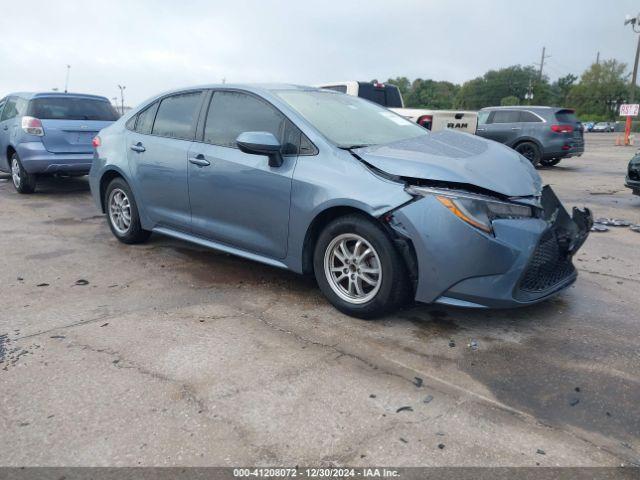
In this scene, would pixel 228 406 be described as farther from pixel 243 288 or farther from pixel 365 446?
pixel 243 288

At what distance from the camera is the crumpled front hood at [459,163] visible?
11.3 ft

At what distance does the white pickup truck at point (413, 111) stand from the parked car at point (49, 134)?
5508 mm

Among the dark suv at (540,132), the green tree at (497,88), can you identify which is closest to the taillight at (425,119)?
the dark suv at (540,132)

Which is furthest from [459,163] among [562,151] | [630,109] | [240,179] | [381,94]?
[630,109]

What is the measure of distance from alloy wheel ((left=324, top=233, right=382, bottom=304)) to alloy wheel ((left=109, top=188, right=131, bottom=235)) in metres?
2.68

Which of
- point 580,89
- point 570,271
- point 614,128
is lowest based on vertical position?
point 570,271

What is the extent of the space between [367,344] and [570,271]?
1.68m

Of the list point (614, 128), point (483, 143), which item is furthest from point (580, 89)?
point (483, 143)

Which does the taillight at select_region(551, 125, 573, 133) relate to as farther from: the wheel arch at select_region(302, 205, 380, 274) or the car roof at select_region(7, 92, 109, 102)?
the wheel arch at select_region(302, 205, 380, 274)

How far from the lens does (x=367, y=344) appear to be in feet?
11.2

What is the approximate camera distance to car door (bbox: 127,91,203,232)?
479cm

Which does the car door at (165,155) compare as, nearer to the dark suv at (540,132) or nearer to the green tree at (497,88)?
the dark suv at (540,132)

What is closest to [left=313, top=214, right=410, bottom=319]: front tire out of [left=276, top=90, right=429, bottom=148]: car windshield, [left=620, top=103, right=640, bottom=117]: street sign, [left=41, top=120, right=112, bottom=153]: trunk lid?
[left=276, top=90, right=429, bottom=148]: car windshield

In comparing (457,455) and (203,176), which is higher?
(203,176)
